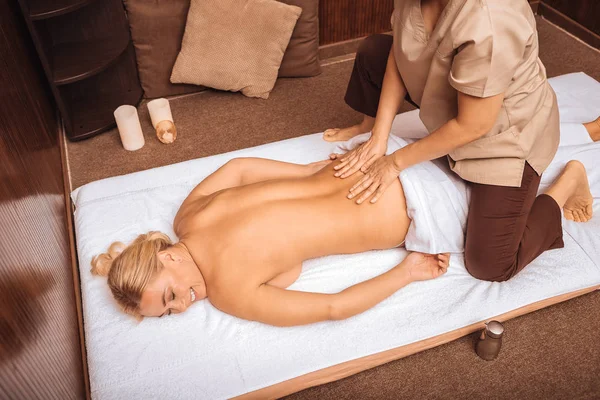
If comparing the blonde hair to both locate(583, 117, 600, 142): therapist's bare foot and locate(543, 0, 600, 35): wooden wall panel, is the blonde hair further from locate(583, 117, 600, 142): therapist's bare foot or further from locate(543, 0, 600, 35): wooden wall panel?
locate(543, 0, 600, 35): wooden wall panel

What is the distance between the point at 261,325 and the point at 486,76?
922 millimetres

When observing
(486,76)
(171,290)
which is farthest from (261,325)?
(486,76)

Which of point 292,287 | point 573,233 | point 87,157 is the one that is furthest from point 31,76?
point 573,233

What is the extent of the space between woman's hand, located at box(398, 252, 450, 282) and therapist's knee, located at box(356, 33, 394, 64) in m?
0.77

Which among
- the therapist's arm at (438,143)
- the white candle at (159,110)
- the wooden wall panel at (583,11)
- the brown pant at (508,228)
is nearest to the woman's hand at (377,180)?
the therapist's arm at (438,143)

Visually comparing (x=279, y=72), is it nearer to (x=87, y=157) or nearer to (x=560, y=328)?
(x=87, y=157)

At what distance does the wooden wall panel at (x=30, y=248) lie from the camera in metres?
1.09

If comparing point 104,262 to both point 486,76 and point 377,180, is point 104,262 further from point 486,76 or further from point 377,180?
point 486,76

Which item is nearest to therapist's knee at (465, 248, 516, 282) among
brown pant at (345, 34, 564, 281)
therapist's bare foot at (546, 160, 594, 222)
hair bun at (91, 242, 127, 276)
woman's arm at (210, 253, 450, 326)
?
brown pant at (345, 34, 564, 281)

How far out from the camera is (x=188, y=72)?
8.31ft

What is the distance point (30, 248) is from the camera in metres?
1.34

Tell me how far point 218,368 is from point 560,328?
108cm

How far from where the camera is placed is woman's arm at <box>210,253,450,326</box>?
1434 millimetres

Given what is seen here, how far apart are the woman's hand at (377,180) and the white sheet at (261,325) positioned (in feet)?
0.84
